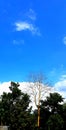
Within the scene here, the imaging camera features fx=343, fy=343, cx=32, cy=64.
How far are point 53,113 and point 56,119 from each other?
1984 millimetres

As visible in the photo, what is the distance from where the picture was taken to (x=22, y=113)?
4394 centimetres

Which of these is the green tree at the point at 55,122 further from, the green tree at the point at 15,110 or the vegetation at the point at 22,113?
the green tree at the point at 15,110

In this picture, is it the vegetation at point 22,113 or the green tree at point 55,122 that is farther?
the green tree at point 55,122

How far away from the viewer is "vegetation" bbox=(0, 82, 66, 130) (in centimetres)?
4381

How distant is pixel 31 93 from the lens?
1908 inches

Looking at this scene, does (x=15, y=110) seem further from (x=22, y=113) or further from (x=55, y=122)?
(x=55, y=122)

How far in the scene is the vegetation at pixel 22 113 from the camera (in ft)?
144

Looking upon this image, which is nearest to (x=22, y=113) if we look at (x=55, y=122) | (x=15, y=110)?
(x=15, y=110)

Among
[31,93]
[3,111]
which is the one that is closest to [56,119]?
[31,93]

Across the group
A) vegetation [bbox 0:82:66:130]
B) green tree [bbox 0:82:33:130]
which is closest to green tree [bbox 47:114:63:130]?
vegetation [bbox 0:82:66:130]

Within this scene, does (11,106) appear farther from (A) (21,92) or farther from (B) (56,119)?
(B) (56,119)

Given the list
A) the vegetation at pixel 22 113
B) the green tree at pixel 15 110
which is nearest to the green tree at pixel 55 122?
the vegetation at pixel 22 113

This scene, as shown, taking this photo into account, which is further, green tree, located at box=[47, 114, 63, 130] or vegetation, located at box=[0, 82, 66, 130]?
green tree, located at box=[47, 114, 63, 130]

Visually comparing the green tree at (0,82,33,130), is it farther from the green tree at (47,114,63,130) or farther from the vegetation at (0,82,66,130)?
the green tree at (47,114,63,130)
